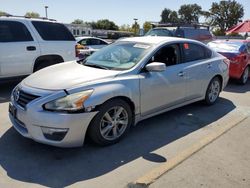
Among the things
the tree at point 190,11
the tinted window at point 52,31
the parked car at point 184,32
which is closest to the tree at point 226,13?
the tree at point 190,11

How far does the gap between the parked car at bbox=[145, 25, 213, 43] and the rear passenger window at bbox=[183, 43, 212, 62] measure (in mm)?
6670

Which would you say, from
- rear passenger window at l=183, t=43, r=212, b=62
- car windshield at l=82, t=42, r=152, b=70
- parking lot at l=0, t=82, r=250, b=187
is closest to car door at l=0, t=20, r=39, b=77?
parking lot at l=0, t=82, r=250, b=187

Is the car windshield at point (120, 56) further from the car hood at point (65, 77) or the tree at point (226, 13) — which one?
the tree at point (226, 13)

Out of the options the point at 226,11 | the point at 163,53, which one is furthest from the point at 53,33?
the point at 226,11

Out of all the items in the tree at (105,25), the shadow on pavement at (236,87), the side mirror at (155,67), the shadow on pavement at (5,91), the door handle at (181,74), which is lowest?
the shadow on pavement at (236,87)

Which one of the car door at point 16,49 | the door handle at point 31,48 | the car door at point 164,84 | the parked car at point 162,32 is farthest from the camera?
the parked car at point 162,32

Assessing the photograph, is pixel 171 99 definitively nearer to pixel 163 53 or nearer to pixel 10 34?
pixel 163 53

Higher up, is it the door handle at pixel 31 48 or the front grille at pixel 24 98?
the door handle at pixel 31 48

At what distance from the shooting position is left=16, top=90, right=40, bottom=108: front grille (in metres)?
3.85

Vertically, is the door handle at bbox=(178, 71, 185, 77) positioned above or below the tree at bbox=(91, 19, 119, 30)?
below

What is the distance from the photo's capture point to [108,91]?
3994 mm

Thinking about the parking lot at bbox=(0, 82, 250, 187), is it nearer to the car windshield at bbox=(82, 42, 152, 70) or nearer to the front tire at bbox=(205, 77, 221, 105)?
the front tire at bbox=(205, 77, 221, 105)

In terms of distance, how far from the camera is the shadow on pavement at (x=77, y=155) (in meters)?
3.43

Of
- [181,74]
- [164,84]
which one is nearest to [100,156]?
[164,84]
